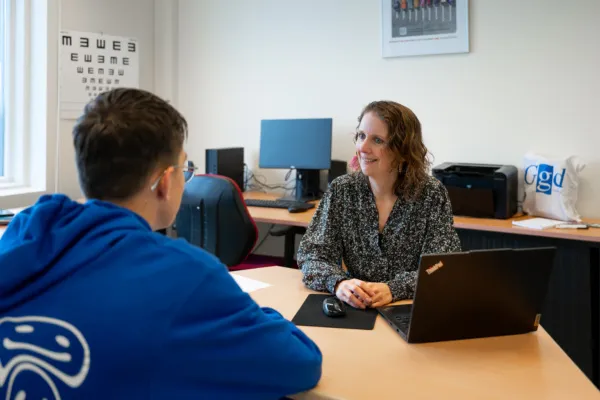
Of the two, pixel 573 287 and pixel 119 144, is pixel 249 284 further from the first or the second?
pixel 573 287

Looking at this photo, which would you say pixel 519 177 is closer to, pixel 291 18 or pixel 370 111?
pixel 370 111

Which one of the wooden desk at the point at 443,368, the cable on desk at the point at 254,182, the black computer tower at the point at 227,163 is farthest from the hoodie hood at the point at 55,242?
the cable on desk at the point at 254,182

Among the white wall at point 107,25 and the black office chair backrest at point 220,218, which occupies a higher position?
the white wall at point 107,25

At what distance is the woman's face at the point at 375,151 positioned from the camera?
76.8 inches

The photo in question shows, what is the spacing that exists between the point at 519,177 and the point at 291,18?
1888mm

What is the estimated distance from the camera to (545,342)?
1352mm

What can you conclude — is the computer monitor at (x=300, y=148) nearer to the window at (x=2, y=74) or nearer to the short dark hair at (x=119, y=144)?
the window at (x=2, y=74)

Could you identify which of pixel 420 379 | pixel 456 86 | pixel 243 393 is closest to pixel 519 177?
A: pixel 456 86

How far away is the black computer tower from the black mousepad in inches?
85.2

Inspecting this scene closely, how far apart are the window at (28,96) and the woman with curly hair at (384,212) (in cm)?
223

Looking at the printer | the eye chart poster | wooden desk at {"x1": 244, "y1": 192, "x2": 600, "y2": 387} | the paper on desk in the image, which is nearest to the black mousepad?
the paper on desk

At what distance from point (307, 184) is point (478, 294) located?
242 centimetres

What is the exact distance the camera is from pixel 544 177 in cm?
296

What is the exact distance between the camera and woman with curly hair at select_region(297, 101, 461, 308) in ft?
6.22
